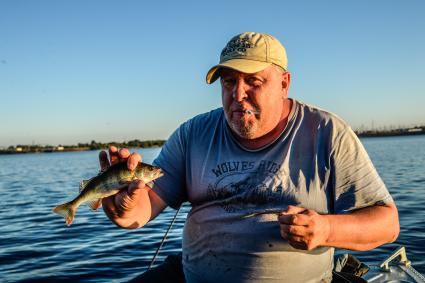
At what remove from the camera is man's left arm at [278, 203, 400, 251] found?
2.61 m

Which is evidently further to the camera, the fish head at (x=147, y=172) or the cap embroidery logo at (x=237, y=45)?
the cap embroidery logo at (x=237, y=45)

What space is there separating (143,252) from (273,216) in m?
7.11

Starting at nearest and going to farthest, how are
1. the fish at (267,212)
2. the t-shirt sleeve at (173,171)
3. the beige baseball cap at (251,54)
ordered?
the fish at (267,212), the beige baseball cap at (251,54), the t-shirt sleeve at (173,171)

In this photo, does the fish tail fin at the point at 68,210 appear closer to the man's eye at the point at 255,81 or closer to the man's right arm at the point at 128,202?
the man's right arm at the point at 128,202

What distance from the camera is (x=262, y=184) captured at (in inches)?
132

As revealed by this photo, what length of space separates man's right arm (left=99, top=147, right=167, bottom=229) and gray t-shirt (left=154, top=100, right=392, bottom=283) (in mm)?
374

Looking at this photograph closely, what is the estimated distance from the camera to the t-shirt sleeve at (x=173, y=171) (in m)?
3.77

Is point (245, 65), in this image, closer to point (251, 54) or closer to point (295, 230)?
point (251, 54)

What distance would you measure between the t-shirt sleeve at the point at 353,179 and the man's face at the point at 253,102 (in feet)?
1.83

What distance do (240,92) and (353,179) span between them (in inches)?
40.9

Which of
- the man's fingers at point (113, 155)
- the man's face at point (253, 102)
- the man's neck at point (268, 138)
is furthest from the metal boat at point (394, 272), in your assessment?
the man's fingers at point (113, 155)

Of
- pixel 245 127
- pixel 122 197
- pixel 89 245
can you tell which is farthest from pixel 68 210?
pixel 89 245

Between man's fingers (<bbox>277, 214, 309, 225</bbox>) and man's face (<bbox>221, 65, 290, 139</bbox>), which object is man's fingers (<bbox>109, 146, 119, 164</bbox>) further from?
man's fingers (<bbox>277, 214, 309, 225</bbox>)

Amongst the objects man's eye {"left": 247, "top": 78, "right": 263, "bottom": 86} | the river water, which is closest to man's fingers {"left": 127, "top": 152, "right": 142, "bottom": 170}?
man's eye {"left": 247, "top": 78, "right": 263, "bottom": 86}
